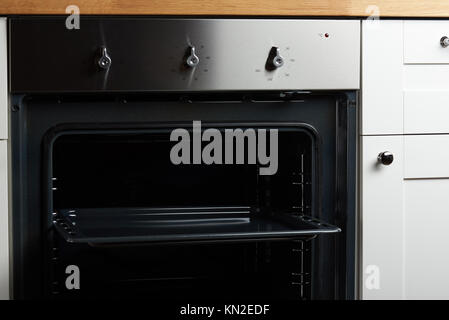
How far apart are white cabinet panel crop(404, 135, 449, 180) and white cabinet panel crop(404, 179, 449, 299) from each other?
2cm

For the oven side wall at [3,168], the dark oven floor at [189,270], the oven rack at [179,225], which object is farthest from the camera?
the dark oven floor at [189,270]

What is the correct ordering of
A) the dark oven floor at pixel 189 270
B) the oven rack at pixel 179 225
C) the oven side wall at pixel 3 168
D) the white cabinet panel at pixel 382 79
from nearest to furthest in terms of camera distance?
the oven rack at pixel 179 225 < the oven side wall at pixel 3 168 < the white cabinet panel at pixel 382 79 < the dark oven floor at pixel 189 270

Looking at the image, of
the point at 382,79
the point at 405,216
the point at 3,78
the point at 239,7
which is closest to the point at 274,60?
the point at 239,7

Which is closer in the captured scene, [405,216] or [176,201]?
[405,216]

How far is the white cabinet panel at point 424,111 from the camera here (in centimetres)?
169

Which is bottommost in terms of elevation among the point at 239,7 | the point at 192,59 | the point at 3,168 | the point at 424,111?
the point at 3,168

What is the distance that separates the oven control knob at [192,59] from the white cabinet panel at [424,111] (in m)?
0.47

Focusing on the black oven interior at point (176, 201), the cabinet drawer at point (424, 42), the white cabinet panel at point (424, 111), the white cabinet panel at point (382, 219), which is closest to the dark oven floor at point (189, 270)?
the black oven interior at point (176, 201)

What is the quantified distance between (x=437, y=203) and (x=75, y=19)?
88 cm

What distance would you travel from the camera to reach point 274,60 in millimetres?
1611

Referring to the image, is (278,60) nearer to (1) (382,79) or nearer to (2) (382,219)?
(1) (382,79)

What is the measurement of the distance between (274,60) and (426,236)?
522 millimetres

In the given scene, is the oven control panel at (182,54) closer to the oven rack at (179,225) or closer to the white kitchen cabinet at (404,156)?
the white kitchen cabinet at (404,156)
